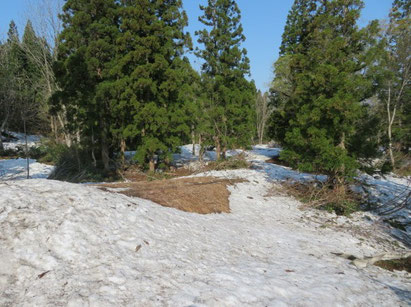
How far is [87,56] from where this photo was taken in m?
14.7

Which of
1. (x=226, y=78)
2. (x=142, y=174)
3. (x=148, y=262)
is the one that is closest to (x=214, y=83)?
(x=226, y=78)

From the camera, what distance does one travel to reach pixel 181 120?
54.9 ft

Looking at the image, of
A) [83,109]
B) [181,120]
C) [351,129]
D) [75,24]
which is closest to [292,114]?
[181,120]

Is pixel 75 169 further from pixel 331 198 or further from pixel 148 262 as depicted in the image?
pixel 331 198

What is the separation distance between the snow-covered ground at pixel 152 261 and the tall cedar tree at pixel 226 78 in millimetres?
13028

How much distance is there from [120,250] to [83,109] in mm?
13311

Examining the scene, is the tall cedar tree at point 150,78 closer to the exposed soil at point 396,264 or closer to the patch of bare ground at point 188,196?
the patch of bare ground at point 188,196

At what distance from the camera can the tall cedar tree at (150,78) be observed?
49.3 feet

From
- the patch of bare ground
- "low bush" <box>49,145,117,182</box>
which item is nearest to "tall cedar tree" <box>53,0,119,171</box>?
"low bush" <box>49,145,117,182</box>

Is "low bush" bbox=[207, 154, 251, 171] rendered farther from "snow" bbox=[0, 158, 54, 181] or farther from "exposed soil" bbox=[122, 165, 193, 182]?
"snow" bbox=[0, 158, 54, 181]

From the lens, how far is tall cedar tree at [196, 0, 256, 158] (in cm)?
1902

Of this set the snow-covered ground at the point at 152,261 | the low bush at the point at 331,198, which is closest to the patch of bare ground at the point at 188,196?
the snow-covered ground at the point at 152,261

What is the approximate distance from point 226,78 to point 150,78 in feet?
20.4

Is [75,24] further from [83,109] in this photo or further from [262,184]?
[262,184]
